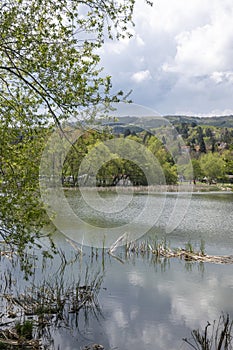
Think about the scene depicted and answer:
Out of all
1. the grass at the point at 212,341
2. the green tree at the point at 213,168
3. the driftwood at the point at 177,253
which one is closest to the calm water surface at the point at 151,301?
the grass at the point at 212,341

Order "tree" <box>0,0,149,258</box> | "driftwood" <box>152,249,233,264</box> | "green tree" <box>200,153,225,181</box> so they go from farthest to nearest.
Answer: "green tree" <box>200,153,225,181</box>, "driftwood" <box>152,249,233,264</box>, "tree" <box>0,0,149,258</box>

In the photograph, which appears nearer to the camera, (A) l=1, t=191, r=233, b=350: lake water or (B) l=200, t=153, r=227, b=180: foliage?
(A) l=1, t=191, r=233, b=350: lake water

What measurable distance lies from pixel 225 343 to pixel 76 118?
16.0 ft

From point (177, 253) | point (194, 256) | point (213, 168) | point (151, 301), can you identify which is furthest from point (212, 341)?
point (213, 168)

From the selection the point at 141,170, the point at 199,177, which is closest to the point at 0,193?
the point at 141,170

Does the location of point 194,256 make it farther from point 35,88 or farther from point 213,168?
point 213,168

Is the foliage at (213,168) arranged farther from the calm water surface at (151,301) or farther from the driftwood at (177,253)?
the driftwood at (177,253)

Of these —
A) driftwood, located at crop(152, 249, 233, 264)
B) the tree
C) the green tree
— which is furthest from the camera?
the green tree

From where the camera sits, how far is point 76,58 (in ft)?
22.0

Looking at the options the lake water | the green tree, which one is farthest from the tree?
the green tree

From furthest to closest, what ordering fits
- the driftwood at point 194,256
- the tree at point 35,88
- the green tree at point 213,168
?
the green tree at point 213,168 → the driftwood at point 194,256 → the tree at point 35,88

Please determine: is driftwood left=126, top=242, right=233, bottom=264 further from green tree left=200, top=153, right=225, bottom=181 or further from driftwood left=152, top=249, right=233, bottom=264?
green tree left=200, top=153, right=225, bottom=181

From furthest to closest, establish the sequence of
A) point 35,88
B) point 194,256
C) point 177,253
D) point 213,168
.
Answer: point 213,168 < point 177,253 < point 194,256 < point 35,88

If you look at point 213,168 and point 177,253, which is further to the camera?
point 213,168
